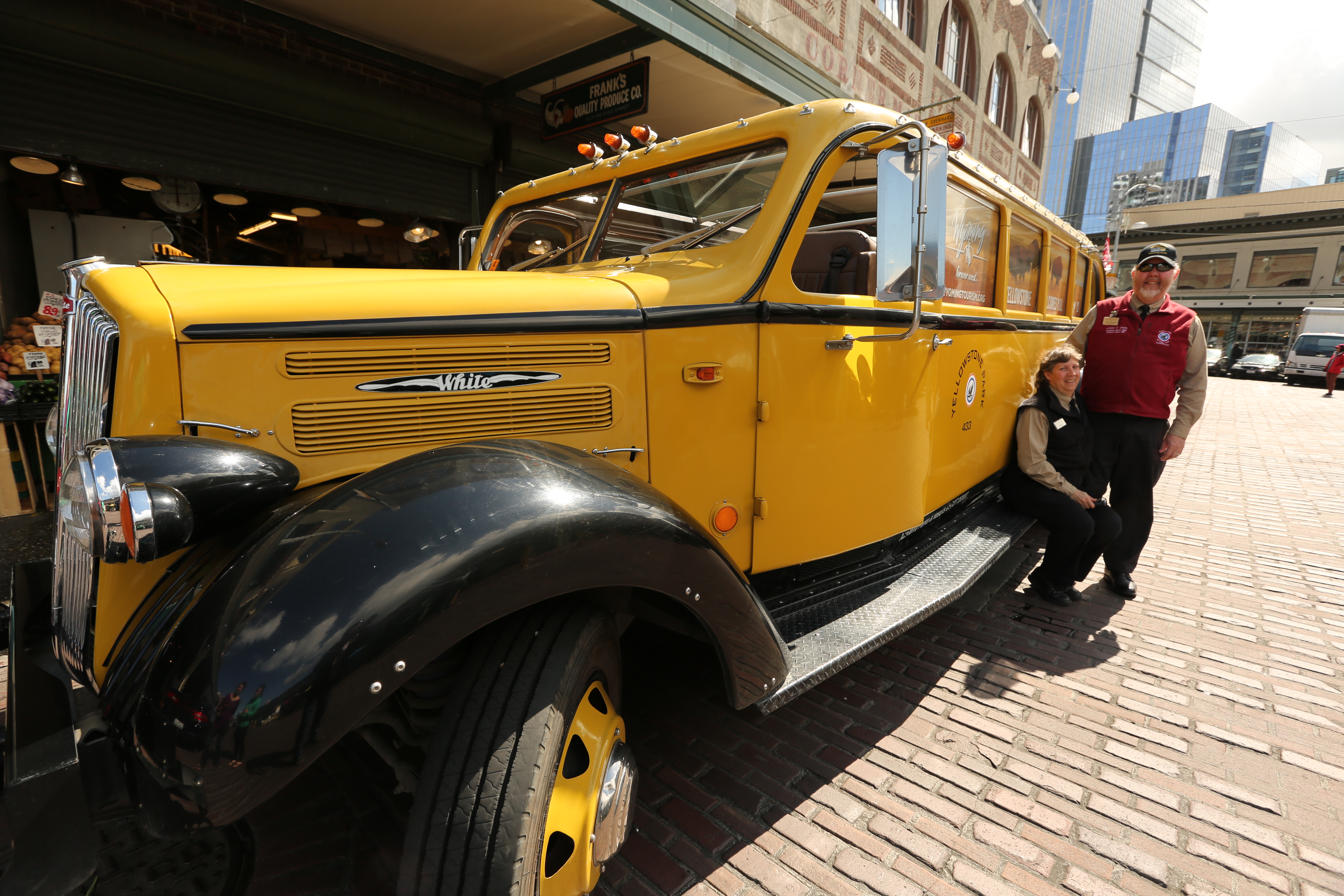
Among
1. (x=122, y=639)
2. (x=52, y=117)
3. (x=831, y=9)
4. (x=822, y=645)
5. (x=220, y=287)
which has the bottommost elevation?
(x=822, y=645)

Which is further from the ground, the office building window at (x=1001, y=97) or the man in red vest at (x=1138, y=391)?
the office building window at (x=1001, y=97)

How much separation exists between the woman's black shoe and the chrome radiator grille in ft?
13.6

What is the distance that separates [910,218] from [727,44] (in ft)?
16.9

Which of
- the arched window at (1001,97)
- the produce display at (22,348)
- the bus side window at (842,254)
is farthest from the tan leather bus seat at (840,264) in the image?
the arched window at (1001,97)

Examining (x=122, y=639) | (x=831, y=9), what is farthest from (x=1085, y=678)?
(x=831, y=9)

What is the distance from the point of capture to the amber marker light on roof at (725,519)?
2158 mm

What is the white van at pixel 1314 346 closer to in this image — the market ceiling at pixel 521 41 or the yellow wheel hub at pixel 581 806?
the market ceiling at pixel 521 41

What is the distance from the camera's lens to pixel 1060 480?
361 centimetres

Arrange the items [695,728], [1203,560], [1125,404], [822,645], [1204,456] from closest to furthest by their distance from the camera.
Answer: [822,645]
[695,728]
[1125,404]
[1203,560]
[1204,456]

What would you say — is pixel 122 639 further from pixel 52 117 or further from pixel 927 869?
pixel 52 117

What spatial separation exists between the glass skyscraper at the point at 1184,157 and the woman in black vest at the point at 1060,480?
53431 mm

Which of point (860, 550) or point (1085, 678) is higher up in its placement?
point (860, 550)

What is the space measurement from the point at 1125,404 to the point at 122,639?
14.4 ft

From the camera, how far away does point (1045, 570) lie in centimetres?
378
